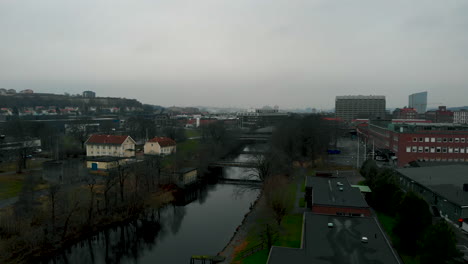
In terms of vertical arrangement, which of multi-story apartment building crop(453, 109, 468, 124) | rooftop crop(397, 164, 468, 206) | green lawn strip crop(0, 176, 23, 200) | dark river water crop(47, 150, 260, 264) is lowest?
dark river water crop(47, 150, 260, 264)

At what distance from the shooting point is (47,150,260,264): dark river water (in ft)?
51.1

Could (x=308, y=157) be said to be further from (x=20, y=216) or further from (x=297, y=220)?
(x=20, y=216)

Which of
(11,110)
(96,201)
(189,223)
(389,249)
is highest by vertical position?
(11,110)

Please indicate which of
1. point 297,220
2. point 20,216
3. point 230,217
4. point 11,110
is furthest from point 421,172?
point 11,110

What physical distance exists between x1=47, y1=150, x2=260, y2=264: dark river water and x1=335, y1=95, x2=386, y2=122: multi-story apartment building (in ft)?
365

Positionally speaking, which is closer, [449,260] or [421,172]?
[449,260]

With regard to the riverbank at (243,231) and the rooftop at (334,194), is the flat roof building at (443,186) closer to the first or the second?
the rooftop at (334,194)

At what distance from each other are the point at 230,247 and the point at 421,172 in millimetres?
14896

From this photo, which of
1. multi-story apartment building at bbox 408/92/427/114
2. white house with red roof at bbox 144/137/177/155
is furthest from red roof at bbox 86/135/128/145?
multi-story apartment building at bbox 408/92/427/114

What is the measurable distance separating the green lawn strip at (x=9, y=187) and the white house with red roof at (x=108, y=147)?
1195cm

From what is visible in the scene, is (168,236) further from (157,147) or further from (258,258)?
(157,147)

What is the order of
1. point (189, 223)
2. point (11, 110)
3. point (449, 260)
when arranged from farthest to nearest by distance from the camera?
point (11, 110) < point (189, 223) < point (449, 260)

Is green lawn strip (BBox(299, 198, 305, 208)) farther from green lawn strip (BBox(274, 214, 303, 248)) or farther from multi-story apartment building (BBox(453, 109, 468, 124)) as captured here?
multi-story apartment building (BBox(453, 109, 468, 124))

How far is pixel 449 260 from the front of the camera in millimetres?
10109
